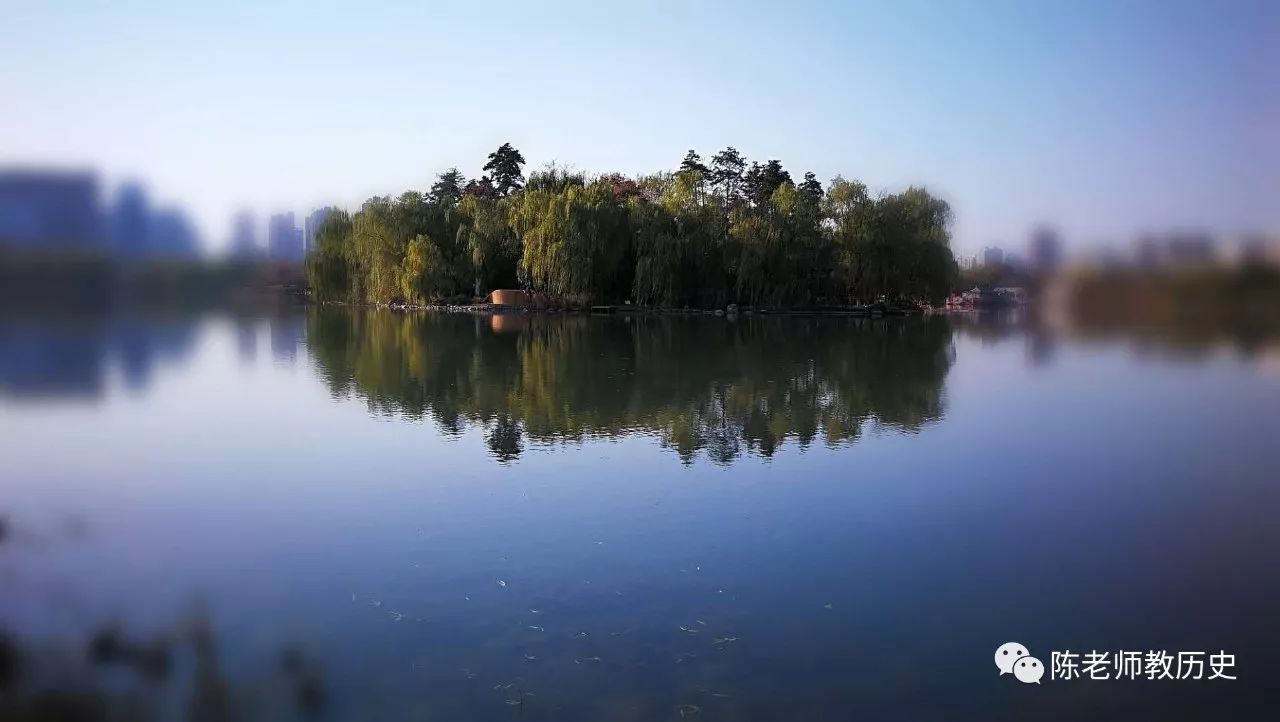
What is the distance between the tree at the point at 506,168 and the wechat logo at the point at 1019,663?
193 feet

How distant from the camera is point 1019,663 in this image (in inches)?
195

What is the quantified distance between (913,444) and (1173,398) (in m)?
6.40

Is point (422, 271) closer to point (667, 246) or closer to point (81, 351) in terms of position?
point (667, 246)

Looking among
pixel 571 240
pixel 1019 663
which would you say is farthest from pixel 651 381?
pixel 571 240

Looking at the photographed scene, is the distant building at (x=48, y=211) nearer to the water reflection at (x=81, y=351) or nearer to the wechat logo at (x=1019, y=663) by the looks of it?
the water reflection at (x=81, y=351)

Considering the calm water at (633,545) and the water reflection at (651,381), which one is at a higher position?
the water reflection at (651,381)

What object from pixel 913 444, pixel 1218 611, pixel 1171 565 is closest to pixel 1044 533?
pixel 1171 565

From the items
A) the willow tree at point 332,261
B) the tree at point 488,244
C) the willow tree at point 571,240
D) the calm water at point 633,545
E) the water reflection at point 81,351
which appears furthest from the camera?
the willow tree at point 332,261

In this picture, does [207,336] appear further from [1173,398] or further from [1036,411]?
[1173,398]

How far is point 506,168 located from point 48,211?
4930cm

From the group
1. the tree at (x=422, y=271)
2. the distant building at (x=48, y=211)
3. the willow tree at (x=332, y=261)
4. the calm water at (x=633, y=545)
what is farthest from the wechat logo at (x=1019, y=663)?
the willow tree at (x=332, y=261)

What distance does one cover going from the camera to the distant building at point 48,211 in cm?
1259

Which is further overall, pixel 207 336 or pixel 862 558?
pixel 207 336

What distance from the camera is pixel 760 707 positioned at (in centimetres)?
438
